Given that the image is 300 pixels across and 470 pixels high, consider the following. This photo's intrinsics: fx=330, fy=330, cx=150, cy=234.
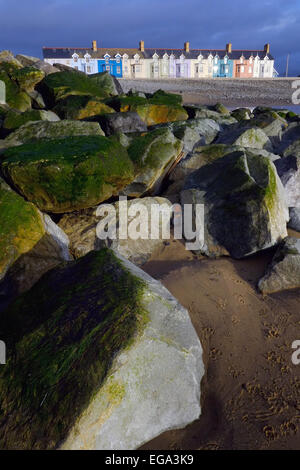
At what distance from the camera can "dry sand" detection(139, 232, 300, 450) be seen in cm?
289

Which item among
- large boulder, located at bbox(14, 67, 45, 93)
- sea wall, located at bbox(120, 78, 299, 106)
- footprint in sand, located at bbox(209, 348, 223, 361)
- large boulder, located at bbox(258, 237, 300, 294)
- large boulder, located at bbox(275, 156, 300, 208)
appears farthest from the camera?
sea wall, located at bbox(120, 78, 299, 106)

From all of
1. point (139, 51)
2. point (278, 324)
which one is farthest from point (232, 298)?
point (139, 51)

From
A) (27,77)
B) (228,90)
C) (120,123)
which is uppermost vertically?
(228,90)

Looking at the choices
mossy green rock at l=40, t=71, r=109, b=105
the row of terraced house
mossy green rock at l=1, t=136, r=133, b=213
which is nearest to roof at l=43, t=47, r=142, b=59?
the row of terraced house

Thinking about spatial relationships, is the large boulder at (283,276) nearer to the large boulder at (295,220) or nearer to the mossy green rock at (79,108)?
the large boulder at (295,220)

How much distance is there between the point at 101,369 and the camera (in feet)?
8.36

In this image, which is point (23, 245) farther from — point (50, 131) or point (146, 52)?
point (146, 52)

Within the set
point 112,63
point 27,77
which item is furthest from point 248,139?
point 112,63

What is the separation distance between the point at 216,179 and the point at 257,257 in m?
1.69

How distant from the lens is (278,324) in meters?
4.09

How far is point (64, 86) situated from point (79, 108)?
118 inches

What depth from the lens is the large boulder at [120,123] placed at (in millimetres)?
10266

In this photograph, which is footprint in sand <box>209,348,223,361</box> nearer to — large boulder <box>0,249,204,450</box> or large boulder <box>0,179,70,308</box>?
large boulder <box>0,249,204,450</box>

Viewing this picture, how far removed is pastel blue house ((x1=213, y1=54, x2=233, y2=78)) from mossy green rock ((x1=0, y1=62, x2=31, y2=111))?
218 ft
